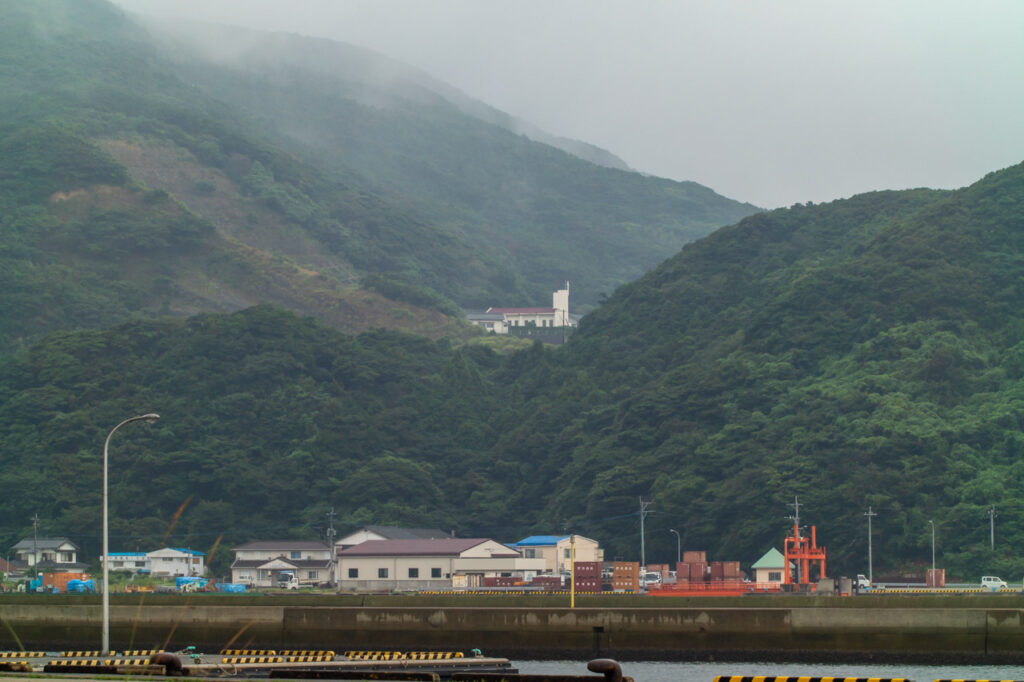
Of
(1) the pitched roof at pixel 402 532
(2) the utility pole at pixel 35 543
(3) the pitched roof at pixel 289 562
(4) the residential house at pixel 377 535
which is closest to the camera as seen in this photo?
(2) the utility pole at pixel 35 543

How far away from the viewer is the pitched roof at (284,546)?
102250mm

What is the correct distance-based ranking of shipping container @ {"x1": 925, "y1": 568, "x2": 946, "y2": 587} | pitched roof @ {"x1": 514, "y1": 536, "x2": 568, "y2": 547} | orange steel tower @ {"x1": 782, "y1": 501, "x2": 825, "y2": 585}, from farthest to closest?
pitched roof @ {"x1": 514, "y1": 536, "x2": 568, "y2": 547}, orange steel tower @ {"x1": 782, "y1": 501, "x2": 825, "y2": 585}, shipping container @ {"x1": 925, "y1": 568, "x2": 946, "y2": 587}

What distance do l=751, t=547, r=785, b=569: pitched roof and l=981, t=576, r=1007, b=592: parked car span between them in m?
10.9

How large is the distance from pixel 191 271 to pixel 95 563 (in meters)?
97.5

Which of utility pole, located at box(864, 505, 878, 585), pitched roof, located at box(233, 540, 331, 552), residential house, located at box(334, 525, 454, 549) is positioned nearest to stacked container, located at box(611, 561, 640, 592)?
utility pole, located at box(864, 505, 878, 585)

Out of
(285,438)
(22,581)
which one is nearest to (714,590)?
(22,581)

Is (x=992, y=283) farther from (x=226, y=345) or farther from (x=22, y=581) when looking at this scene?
(x=22, y=581)

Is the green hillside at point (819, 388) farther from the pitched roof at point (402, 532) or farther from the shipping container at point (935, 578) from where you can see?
the pitched roof at point (402, 532)

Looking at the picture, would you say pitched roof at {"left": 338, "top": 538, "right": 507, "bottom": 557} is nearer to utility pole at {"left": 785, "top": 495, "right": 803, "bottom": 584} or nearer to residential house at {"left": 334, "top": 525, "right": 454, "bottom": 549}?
residential house at {"left": 334, "top": 525, "right": 454, "bottom": 549}

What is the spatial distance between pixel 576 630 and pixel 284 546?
6095 cm

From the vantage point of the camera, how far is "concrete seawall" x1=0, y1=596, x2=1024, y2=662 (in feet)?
134

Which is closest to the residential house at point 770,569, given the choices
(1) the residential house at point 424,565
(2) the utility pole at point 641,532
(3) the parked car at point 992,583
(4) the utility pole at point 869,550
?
(4) the utility pole at point 869,550

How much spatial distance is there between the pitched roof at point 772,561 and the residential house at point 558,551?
11.1 meters

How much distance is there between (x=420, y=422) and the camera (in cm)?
12744
